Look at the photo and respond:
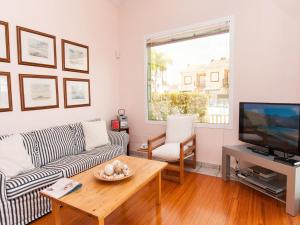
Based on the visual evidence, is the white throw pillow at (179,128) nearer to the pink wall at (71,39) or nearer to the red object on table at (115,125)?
the red object on table at (115,125)

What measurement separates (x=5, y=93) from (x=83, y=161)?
128 cm

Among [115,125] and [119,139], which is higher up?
[115,125]

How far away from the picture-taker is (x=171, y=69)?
12.5 ft

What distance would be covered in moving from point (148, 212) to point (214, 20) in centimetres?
294

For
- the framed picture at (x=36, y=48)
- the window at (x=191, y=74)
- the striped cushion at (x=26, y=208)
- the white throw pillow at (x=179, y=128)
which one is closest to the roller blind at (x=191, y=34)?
the window at (x=191, y=74)

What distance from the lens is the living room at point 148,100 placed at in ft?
6.71

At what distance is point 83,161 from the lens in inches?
100

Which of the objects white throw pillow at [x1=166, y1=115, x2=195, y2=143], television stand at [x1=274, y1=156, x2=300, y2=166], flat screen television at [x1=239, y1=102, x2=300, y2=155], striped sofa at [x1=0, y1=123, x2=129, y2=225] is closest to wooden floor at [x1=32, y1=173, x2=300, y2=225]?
striped sofa at [x1=0, y1=123, x2=129, y2=225]

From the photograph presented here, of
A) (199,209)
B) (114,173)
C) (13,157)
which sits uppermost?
(13,157)

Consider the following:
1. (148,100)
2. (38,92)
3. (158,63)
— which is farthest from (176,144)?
(38,92)

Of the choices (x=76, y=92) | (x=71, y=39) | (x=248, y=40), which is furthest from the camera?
(x=76, y=92)

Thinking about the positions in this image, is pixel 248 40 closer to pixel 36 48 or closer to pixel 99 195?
pixel 99 195

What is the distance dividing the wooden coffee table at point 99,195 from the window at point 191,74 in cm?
177

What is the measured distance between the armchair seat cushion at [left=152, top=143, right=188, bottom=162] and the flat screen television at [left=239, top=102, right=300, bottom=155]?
0.96 metres
